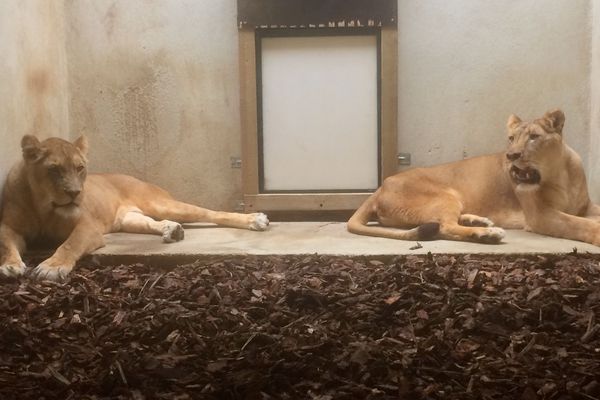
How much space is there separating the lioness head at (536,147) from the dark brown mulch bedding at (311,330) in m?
1.13

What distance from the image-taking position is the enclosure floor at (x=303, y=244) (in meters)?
5.29

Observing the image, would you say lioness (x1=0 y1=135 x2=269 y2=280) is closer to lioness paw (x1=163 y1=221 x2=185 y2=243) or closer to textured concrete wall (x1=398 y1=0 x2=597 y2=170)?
lioness paw (x1=163 y1=221 x2=185 y2=243)

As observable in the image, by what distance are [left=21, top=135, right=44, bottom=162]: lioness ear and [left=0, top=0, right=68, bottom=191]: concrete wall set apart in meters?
0.40

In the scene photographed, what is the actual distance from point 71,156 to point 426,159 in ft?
11.0

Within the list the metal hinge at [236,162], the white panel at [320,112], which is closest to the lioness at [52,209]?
the metal hinge at [236,162]

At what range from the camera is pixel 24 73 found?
6223mm

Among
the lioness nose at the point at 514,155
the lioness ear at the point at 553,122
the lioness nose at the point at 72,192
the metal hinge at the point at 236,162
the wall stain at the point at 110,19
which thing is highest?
the wall stain at the point at 110,19

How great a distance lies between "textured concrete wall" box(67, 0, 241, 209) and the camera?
7031 mm

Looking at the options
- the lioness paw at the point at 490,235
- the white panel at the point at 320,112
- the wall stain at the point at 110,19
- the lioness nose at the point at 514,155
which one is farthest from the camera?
the wall stain at the point at 110,19

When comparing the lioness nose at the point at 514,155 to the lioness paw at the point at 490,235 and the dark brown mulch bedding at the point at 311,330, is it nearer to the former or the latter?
the lioness paw at the point at 490,235

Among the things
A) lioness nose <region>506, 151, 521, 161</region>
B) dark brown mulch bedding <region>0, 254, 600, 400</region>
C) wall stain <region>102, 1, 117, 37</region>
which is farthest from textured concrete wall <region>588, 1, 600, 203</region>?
wall stain <region>102, 1, 117, 37</region>

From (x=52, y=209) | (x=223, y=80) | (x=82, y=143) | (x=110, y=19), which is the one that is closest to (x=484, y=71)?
(x=223, y=80)

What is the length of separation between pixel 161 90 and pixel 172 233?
186cm

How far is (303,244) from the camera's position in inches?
223
